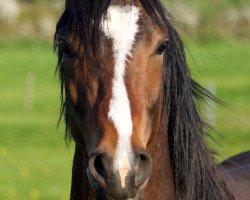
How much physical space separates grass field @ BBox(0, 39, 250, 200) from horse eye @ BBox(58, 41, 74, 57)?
0.74 metres

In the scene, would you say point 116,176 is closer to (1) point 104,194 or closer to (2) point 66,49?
(1) point 104,194

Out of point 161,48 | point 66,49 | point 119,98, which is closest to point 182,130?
point 161,48

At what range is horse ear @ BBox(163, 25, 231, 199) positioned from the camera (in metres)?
4.49

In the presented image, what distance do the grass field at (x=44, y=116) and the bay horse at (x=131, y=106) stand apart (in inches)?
15.4

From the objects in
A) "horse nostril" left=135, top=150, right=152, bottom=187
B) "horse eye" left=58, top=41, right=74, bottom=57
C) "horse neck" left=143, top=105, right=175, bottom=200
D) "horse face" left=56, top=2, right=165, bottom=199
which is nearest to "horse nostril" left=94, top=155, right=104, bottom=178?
"horse face" left=56, top=2, right=165, bottom=199

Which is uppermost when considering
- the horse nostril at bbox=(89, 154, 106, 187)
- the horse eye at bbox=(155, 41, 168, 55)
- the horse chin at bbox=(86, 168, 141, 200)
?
the horse eye at bbox=(155, 41, 168, 55)

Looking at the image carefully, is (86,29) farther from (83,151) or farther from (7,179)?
(7,179)

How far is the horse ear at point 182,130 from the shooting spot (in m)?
4.49

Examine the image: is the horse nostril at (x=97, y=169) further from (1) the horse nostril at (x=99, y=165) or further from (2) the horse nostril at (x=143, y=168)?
(2) the horse nostril at (x=143, y=168)

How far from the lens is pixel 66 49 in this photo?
14.2ft

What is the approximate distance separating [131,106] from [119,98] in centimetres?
7

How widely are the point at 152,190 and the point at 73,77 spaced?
2.22 feet

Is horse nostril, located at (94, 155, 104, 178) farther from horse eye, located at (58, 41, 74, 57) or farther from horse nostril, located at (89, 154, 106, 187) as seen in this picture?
horse eye, located at (58, 41, 74, 57)

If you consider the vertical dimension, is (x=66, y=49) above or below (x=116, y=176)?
above
